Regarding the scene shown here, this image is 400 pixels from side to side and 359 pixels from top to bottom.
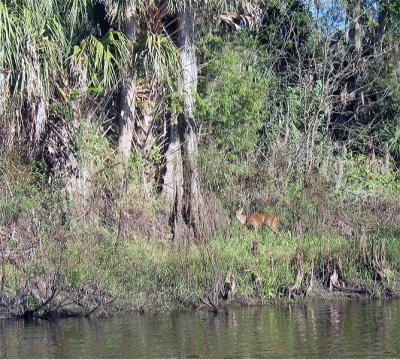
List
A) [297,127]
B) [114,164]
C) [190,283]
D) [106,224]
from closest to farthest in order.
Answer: [190,283] < [106,224] < [114,164] < [297,127]

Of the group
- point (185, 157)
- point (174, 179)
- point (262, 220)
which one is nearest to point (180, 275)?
point (262, 220)

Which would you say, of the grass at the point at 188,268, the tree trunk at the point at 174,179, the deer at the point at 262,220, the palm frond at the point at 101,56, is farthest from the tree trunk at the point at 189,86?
the grass at the point at 188,268

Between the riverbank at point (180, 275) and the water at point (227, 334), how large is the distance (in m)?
0.33

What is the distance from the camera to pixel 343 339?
1104 centimetres

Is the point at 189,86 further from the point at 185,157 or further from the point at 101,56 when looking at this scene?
the point at 101,56

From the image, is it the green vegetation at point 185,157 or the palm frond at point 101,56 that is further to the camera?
the palm frond at point 101,56

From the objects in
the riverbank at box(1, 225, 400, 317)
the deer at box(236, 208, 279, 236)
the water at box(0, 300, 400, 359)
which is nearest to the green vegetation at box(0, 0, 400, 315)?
the riverbank at box(1, 225, 400, 317)

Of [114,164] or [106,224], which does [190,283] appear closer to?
[106,224]

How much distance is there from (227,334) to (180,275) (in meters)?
2.49

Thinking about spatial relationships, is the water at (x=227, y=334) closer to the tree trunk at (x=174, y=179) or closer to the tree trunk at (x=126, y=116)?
the tree trunk at (x=174, y=179)

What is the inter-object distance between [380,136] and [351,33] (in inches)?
103

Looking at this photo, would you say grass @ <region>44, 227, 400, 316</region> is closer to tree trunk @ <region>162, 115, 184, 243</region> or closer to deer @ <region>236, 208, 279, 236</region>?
tree trunk @ <region>162, 115, 184, 243</region>

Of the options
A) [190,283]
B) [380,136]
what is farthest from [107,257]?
[380,136]

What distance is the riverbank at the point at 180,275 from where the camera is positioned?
13.4 metres
